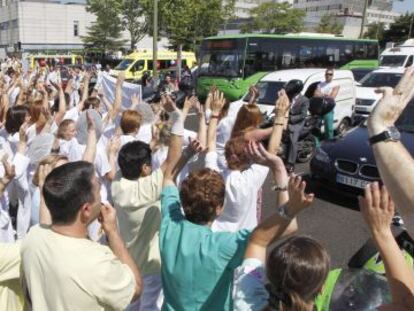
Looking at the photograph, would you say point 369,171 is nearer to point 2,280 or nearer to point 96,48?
point 2,280

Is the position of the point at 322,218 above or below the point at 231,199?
below

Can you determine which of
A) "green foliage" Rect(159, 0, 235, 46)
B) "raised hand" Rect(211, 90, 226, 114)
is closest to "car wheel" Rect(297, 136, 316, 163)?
"raised hand" Rect(211, 90, 226, 114)

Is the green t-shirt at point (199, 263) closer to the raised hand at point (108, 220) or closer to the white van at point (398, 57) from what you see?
the raised hand at point (108, 220)

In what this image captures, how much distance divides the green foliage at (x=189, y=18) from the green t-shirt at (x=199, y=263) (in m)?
34.5

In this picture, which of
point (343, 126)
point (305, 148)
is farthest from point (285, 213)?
point (343, 126)

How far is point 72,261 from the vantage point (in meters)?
2.00

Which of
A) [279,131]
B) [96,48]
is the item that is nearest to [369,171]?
[279,131]

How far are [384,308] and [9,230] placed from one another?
11.8 ft

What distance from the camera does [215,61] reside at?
18.4m

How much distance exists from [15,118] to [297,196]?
159 inches

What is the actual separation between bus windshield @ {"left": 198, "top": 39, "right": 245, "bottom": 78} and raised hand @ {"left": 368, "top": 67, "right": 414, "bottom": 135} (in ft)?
52.3

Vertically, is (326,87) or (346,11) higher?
(346,11)

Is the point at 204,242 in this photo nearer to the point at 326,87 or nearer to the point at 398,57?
the point at 326,87

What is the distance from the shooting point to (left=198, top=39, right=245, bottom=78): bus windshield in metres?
17.7
